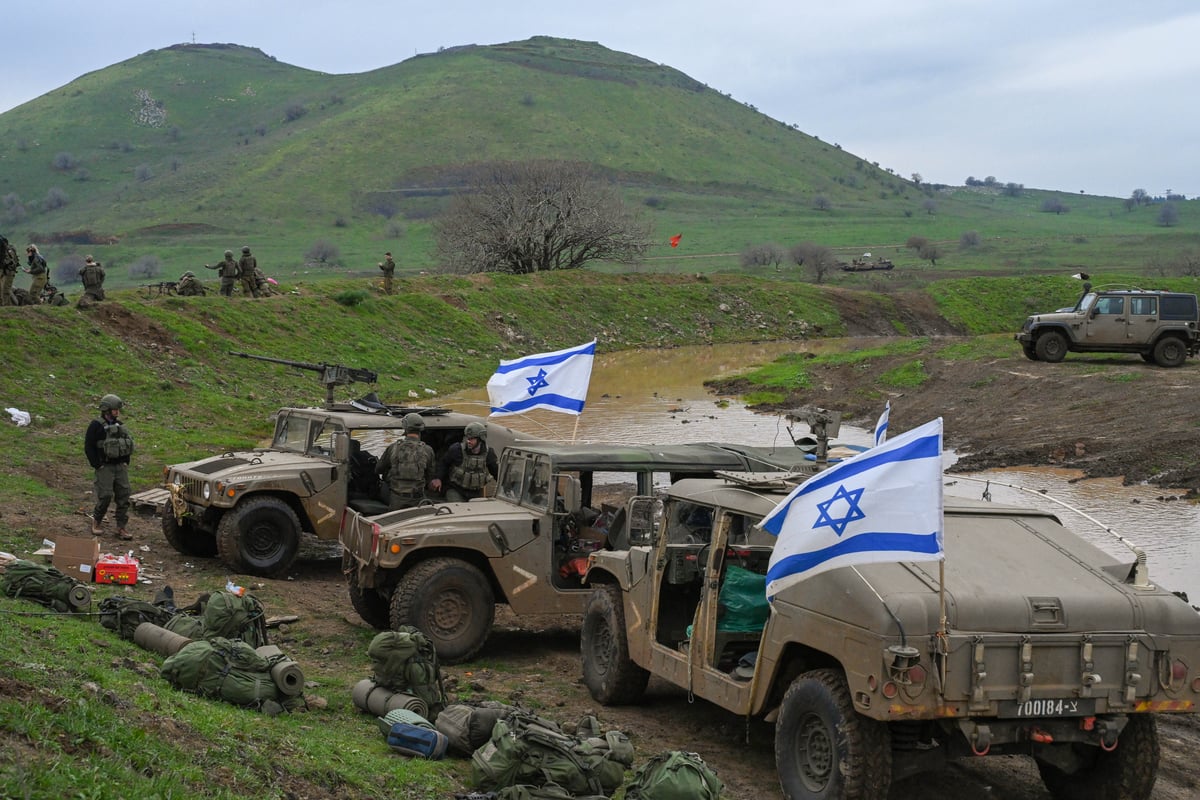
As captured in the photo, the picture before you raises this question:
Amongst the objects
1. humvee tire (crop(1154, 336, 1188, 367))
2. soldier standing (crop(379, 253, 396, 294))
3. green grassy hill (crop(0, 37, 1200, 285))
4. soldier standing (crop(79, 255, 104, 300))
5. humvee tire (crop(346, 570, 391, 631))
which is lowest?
humvee tire (crop(346, 570, 391, 631))

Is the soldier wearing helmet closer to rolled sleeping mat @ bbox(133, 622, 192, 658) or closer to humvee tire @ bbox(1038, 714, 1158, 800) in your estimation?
rolled sleeping mat @ bbox(133, 622, 192, 658)

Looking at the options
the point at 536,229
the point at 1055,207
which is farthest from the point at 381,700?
the point at 1055,207

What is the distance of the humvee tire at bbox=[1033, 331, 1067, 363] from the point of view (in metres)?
30.5

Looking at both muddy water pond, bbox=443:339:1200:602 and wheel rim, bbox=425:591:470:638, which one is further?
muddy water pond, bbox=443:339:1200:602

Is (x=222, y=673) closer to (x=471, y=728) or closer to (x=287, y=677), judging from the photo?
(x=287, y=677)

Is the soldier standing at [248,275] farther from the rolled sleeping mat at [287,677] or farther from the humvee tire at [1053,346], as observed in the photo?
the rolled sleeping mat at [287,677]

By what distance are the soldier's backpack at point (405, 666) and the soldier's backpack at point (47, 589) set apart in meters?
2.77

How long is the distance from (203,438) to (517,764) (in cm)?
1648

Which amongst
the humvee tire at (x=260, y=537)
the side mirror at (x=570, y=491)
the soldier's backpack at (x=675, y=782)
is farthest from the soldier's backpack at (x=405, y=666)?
the humvee tire at (x=260, y=537)

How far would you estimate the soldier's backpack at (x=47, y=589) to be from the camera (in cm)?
951

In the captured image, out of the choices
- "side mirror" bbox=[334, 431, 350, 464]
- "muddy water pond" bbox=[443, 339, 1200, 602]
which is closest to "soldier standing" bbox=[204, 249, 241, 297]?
"muddy water pond" bbox=[443, 339, 1200, 602]

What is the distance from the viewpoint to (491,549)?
34.5 feet

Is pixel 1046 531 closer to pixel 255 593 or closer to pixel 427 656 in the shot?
pixel 427 656

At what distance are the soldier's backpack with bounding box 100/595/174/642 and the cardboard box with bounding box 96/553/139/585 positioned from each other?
7.47ft
